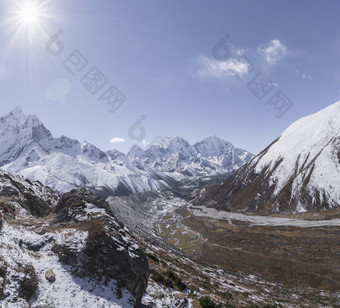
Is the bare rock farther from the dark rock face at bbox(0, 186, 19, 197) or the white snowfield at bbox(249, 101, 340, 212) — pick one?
the white snowfield at bbox(249, 101, 340, 212)

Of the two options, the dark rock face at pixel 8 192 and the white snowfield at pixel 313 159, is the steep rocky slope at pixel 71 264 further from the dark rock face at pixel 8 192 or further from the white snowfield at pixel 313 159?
the white snowfield at pixel 313 159

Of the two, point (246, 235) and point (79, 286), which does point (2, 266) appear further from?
point (246, 235)

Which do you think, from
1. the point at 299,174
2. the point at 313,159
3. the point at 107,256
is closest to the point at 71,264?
the point at 107,256

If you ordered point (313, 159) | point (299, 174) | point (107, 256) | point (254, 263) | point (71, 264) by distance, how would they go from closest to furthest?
point (71, 264) → point (107, 256) → point (254, 263) → point (299, 174) → point (313, 159)

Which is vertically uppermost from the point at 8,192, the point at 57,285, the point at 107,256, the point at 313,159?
the point at 313,159

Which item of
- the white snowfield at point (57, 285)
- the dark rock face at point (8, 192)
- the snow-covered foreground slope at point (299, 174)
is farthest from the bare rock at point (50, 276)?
the snow-covered foreground slope at point (299, 174)

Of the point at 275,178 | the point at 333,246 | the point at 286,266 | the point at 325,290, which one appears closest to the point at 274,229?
the point at 333,246

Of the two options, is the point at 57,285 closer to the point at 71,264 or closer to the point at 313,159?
the point at 71,264
